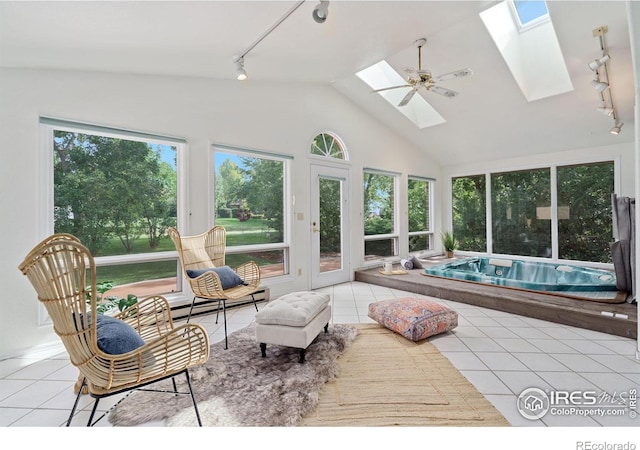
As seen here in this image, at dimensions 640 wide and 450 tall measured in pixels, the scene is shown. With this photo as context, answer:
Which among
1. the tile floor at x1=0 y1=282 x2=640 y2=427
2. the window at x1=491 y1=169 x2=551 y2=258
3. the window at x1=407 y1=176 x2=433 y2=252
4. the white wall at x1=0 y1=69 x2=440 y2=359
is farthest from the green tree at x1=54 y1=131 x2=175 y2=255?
the window at x1=491 y1=169 x2=551 y2=258

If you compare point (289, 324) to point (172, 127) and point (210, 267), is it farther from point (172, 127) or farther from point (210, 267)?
point (172, 127)

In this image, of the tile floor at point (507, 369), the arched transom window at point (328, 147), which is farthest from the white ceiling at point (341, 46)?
the tile floor at point (507, 369)

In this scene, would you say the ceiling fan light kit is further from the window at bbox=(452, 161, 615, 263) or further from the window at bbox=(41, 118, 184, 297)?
the window at bbox=(41, 118, 184, 297)

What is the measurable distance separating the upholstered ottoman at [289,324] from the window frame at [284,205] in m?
1.69

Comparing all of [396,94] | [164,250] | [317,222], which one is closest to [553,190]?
[396,94]

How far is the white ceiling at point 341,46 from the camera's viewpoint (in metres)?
2.01

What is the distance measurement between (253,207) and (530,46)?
4.28m

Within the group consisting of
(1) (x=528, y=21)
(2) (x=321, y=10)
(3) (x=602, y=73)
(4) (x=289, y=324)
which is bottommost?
(4) (x=289, y=324)

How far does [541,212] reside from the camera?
556cm

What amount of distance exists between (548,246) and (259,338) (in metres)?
5.80

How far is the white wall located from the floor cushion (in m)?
1.85

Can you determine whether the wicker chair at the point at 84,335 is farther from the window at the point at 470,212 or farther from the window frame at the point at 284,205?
the window at the point at 470,212

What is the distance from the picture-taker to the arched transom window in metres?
4.72

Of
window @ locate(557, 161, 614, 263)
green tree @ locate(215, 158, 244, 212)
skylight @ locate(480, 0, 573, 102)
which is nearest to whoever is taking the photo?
skylight @ locate(480, 0, 573, 102)
